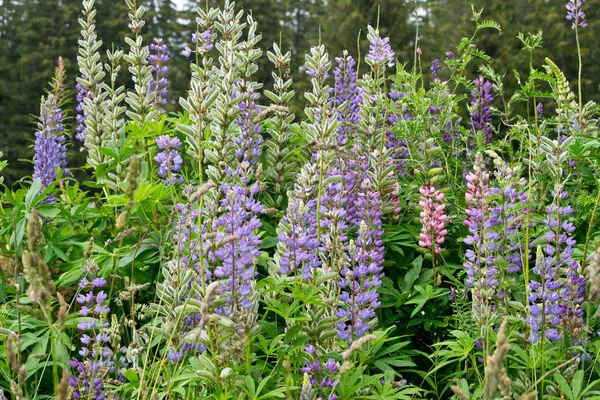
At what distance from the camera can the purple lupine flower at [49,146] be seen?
4.86 meters

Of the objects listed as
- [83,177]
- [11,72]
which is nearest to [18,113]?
[11,72]

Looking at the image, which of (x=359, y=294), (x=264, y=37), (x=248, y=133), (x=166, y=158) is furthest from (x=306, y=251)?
(x=264, y=37)

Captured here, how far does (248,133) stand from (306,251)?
0.82 m

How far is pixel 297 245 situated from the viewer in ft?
9.76

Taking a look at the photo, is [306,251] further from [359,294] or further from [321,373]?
[321,373]

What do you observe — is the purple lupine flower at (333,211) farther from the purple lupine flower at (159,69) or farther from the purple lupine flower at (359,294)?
the purple lupine flower at (159,69)

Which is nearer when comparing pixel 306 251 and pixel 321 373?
pixel 321 373

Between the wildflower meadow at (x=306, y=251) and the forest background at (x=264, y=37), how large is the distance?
25840 mm

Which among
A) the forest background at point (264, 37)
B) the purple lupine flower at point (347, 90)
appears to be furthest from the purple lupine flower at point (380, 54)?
the forest background at point (264, 37)

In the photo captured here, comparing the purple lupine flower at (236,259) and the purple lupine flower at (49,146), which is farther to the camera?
the purple lupine flower at (49,146)

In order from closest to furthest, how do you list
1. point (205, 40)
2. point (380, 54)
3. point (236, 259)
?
point (236, 259), point (205, 40), point (380, 54)

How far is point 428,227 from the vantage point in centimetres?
359

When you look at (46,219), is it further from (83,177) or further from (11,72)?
(11,72)

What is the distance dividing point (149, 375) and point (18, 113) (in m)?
34.6
